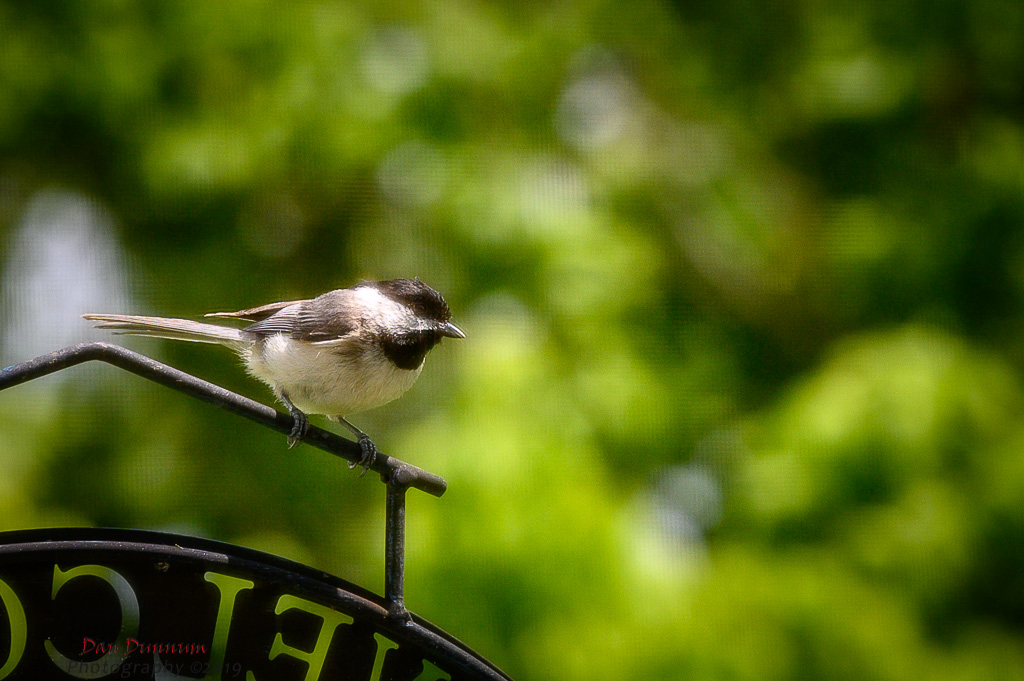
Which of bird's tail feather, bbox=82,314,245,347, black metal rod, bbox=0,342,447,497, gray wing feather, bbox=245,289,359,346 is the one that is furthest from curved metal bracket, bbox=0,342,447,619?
gray wing feather, bbox=245,289,359,346

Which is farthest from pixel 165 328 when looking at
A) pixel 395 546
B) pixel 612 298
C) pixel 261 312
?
pixel 612 298

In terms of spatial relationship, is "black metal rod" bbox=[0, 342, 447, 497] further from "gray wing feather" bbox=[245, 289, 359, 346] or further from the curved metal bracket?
"gray wing feather" bbox=[245, 289, 359, 346]

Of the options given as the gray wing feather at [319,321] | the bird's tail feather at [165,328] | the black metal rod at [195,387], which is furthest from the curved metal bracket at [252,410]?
the gray wing feather at [319,321]

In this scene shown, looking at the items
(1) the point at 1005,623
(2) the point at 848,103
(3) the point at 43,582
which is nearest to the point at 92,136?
(3) the point at 43,582

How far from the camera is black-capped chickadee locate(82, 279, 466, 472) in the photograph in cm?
106

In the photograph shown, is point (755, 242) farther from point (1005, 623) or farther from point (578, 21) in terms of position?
point (1005, 623)

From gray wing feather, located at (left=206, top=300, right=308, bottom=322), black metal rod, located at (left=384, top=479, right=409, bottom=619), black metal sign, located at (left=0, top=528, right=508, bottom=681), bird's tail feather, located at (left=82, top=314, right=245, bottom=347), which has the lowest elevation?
black metal sign, located at (left=0, top=528, right=508, bottom=681)

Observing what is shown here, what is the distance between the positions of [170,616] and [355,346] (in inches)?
17.9

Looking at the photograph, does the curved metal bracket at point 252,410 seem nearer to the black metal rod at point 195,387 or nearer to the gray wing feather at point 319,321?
the black metal rod at point 195,387

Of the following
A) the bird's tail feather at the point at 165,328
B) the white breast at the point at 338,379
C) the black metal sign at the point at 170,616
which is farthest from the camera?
the white breast at the point at 338,379

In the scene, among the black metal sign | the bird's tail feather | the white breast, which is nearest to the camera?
the black metal sign

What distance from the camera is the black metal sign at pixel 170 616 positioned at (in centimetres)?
65

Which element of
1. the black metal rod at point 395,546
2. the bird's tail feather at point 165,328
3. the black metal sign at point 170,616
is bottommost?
the black metal sign at point 170,616

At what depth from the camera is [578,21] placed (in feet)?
7.70
